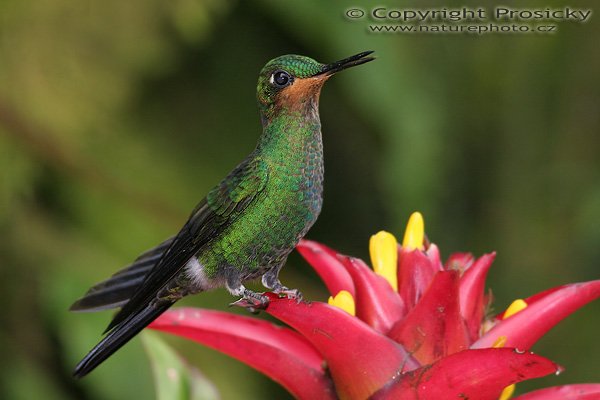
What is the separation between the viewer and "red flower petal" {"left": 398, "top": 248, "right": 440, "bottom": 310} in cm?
82

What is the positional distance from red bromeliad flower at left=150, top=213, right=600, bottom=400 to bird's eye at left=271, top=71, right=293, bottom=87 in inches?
6.5

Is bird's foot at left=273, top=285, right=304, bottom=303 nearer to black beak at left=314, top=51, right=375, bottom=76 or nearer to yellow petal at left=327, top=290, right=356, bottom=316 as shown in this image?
yellow petal at left=327, top=290, right=356, bottom=316

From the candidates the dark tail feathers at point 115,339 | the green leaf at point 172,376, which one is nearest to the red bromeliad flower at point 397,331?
the dark tail feathers at point 115,339

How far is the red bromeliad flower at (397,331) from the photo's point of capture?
68 cm

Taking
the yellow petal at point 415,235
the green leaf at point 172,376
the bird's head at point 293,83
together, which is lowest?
the green leaf at point 172,376

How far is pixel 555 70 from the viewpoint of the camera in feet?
7.04

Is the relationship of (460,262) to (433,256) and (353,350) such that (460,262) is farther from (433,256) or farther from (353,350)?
(353,350)

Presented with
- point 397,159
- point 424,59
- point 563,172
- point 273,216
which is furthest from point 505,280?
point 273,216

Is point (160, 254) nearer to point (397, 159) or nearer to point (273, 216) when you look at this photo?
point (273, 216)

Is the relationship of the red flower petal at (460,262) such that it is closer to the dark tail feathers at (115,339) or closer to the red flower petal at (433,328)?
the red flower petal at (433,328)

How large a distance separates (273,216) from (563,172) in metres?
1.58

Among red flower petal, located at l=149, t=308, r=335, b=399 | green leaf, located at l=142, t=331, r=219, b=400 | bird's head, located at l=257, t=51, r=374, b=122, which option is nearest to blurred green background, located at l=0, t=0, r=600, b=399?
green leaf, located at l=142, t=331, r=219, b=400

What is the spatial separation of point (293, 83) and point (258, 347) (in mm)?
261

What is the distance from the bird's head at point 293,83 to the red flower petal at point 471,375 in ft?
0.73
